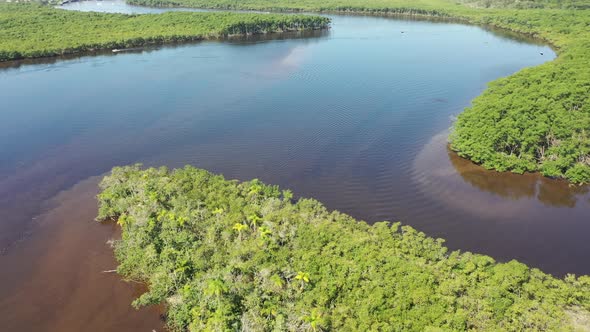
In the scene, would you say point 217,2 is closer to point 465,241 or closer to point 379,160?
point 379,160

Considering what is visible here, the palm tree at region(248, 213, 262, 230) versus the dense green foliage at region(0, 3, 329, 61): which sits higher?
the dense green foliage at region(0, 3, 329, 61)

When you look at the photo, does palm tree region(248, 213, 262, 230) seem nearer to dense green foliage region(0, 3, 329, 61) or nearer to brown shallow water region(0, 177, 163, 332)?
brown shallow water region(0, 177, 163, 332)

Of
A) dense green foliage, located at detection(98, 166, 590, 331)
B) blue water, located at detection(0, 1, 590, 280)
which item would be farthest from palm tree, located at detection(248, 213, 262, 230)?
blue water, located at detection(0, 1, 590, 280)

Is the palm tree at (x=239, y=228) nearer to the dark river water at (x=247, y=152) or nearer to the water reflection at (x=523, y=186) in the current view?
A: the dark river water at (x=247, y=152)

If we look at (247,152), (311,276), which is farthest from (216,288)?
(247,152)

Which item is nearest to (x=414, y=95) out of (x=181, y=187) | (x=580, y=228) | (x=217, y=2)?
(x=580, y=228)

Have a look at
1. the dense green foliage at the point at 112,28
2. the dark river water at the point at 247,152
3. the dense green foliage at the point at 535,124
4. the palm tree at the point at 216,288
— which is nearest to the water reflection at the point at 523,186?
the dark river water at the point at 247,152
